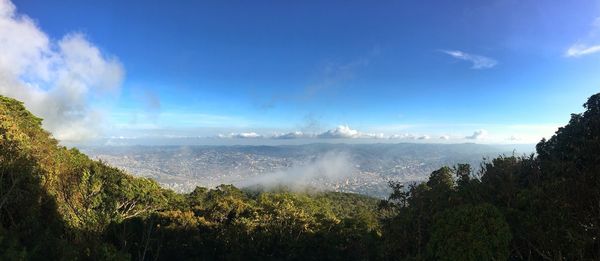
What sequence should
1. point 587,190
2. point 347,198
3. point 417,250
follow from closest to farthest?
1. point 587,190
2. point 417,250
3. point 347,198

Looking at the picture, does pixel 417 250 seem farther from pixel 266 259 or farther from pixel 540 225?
pixel 266 259

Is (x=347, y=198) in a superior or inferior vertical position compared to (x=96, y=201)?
inferior

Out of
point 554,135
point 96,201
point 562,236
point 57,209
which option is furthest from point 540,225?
point 96,201

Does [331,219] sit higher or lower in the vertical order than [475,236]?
lower

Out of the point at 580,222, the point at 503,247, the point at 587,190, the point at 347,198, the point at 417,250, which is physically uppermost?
the point at 587,190

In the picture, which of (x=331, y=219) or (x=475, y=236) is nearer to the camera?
(x=475, y=236)

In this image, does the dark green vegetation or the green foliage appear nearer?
the dark green vegetation

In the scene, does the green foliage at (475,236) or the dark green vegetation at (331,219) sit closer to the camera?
the dark green vegetation at (331,219)

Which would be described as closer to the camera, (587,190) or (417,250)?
(587,190)
